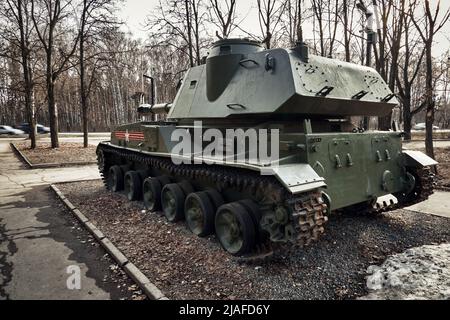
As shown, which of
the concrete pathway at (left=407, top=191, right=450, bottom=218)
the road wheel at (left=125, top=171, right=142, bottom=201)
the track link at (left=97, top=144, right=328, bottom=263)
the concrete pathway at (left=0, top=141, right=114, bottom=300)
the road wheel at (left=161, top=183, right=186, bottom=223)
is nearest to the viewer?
the track link at (left=97, top=144, right=328, bottom=263)

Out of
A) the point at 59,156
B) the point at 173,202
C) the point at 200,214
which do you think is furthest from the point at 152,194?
the point at 59,156

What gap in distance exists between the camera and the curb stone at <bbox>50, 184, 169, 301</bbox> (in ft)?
13.4

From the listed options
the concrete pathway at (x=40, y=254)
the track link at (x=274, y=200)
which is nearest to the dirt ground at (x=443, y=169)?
the track link at (x=274, y=200)

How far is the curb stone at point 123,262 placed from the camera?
4.07 m

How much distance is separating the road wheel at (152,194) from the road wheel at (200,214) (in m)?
1.30

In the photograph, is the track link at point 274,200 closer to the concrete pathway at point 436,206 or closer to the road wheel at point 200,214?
the road wheel at point 200,214

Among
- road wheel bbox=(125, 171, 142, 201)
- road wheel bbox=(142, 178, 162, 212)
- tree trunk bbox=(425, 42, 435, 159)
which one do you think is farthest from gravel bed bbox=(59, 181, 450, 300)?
tree trunk bbox=(425, 42, 435, 159)

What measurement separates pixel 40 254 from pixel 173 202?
2.40 m

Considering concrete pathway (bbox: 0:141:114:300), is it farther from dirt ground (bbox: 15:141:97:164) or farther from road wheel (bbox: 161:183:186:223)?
dirt ground (bbox: 15:141:97:164)

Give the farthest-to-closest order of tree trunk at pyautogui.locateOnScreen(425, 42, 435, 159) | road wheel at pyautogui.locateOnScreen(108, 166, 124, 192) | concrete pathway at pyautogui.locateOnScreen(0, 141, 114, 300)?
tree trunk at pyautogui.locateOnScreen(425, 42, 435, 159), road wheel at pyautogui.locateOnScreen(108, 166, 124, 192), concrete pathway at pyautogui.locateOnScreen(0, 141, 114, 300)

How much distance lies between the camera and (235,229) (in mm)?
5262

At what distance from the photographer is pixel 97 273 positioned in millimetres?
4754

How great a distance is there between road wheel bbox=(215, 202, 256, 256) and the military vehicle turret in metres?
0.02
